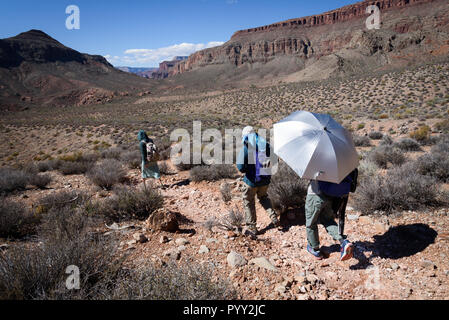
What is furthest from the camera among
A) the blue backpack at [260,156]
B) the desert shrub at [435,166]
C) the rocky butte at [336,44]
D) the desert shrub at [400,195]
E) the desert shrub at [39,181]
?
the rocky butte at [336,44]

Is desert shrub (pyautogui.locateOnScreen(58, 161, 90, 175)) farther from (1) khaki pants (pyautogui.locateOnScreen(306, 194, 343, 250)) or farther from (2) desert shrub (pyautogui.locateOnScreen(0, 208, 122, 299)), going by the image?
(1) khaki pants (pyautogui.locateOnScreen(306, 194, 343, 250))

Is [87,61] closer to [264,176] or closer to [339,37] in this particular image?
[339,37]

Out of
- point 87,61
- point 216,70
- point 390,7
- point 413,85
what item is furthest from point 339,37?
point 87,61

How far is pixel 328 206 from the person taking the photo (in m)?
2.89

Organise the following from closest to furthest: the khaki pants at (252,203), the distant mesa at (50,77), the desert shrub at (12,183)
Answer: the khaki pants at (252,203) < the desert shrub at (12,183) < the distant mesa at (50,77)

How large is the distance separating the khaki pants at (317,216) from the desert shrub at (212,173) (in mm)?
3935

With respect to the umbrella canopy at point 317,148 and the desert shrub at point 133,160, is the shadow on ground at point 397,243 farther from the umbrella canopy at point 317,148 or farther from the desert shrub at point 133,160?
the desert shrub at point 133,160

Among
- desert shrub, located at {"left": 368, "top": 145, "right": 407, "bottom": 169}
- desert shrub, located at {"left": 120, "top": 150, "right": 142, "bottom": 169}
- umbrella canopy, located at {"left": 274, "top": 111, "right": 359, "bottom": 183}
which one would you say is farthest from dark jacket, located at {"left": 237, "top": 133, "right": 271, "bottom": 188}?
desert shrub, located at {"left": 120, "top": 150, "right": 142, "bottom": 169}

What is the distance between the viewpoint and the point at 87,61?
10431 cm

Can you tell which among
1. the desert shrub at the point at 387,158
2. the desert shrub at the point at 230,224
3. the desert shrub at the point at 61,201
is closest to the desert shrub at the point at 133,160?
the desert shrub at the point at 61,201

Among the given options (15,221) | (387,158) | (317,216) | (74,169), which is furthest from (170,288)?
(74,169)

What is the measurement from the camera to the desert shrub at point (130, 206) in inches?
166

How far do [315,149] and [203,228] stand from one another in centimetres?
228

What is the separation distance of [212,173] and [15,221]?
425 centimetres
